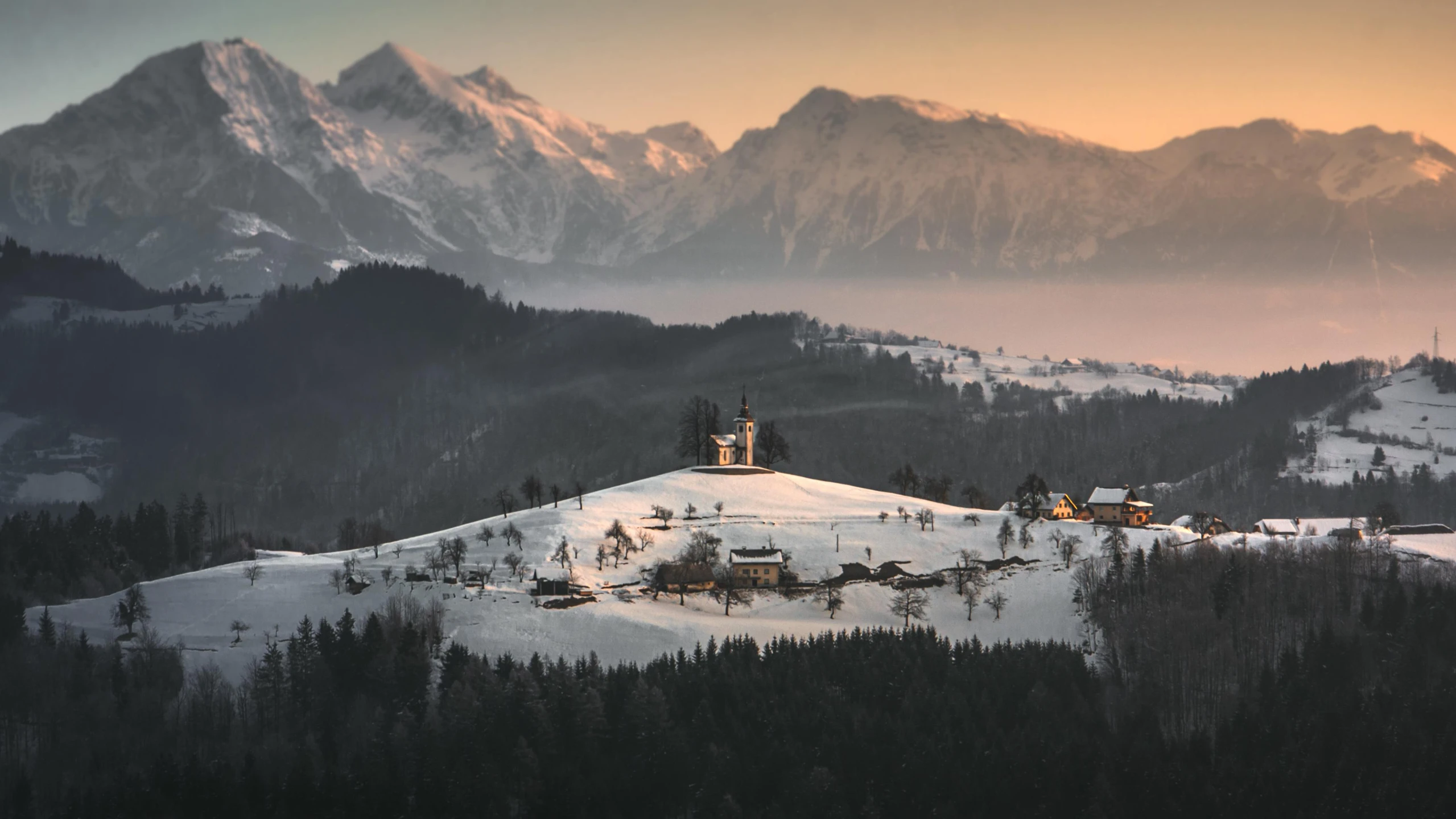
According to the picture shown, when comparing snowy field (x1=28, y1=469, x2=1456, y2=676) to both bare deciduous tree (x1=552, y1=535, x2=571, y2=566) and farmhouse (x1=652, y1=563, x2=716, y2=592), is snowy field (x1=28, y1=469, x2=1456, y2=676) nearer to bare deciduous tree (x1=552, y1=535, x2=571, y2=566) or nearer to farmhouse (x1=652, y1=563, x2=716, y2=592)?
bare deciduous tree (x1=552, y1=535, x2=571, y2=566)

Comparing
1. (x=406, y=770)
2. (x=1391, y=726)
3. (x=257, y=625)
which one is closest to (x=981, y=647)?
(x=1391, y=726)

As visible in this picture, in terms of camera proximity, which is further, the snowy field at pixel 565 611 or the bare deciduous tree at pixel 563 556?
the bare deciduous tree at pixel 563 556

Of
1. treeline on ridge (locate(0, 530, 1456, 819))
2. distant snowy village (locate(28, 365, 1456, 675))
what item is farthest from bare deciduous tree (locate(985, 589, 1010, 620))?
treeline on ridge (locate(0, 530, 1456, 819))

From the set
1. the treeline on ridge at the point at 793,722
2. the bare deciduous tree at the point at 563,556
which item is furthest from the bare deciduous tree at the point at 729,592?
the treeline on ridge at the point at 793,722

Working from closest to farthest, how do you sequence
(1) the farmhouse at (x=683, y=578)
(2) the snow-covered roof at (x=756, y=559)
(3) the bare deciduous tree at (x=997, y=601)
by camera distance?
(3) the bare deciduous tree at (x=997, y=601) → (1) the farmhouse at (x=683, y=578) → (2) the snow-covered roof at (x=756, y=559)

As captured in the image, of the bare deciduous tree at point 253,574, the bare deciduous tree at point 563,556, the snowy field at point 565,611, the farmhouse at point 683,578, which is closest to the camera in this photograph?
the snowy field at point 565,611

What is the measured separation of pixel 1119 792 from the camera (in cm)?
14250

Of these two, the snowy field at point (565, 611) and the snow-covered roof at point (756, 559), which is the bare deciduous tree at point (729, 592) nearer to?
the snowy field at point (565, 611)

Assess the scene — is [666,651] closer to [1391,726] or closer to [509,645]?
[509,645]

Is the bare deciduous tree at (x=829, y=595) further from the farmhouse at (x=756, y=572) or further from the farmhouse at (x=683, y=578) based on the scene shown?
the farmhouse at (x=683, y=578)

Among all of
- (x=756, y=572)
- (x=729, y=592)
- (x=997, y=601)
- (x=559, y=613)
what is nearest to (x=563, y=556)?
(x=559, y=613)

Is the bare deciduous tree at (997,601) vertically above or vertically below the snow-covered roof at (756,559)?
below

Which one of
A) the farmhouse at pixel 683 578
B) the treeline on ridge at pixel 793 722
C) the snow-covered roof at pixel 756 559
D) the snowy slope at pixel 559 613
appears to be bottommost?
the treeline on ridge at pixel 793 722

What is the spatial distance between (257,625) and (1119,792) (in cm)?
8920
